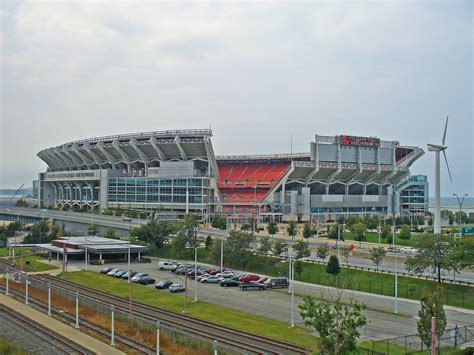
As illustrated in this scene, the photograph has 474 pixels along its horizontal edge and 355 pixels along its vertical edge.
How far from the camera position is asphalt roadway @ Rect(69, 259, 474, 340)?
39.4m

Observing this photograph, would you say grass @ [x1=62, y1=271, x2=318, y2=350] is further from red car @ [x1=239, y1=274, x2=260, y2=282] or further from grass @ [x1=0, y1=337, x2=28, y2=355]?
grass @ [x1=0, y1=337, x2=28, y2=355]

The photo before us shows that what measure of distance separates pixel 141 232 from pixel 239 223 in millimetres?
44822

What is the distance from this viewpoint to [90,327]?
38281mm

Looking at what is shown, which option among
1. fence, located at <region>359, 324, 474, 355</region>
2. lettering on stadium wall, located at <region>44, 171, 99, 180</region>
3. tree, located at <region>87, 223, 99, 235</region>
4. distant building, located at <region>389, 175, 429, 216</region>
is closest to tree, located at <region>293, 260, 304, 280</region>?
fence, located at <region>359, 324, 474, 355</region>

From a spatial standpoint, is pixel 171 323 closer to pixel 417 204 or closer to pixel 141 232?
pixel 141 232

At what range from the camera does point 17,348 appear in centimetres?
3177

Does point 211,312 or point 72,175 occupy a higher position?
point 72,175

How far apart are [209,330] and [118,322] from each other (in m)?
6.96

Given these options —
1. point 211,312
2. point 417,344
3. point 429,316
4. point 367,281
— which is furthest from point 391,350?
point 367,281

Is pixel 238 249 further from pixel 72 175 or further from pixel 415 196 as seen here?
pixel 415 196

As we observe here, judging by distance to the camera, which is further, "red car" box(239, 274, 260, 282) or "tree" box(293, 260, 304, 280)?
"tree" box(293, 260, 304, 280)

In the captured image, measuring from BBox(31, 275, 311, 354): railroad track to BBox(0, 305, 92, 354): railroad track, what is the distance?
6.55 m

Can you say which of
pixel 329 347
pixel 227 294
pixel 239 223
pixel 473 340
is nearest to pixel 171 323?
pixel 227 294

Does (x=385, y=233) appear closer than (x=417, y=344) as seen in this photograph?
No
